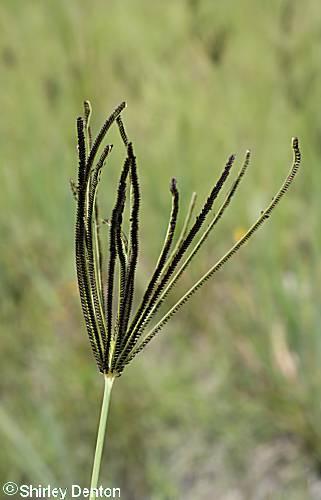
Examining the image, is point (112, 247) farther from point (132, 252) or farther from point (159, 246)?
point (159, 246)

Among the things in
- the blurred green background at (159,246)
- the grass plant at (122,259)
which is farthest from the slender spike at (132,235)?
the blurred green background at (159,246)

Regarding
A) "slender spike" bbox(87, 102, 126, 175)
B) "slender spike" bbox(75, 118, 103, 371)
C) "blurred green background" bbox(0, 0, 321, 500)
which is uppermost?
"blurred green background" bbox(0, 0, 321, 500)

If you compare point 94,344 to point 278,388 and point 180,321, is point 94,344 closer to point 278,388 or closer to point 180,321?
point 278,388

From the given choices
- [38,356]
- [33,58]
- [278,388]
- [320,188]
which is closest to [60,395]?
[38,356]

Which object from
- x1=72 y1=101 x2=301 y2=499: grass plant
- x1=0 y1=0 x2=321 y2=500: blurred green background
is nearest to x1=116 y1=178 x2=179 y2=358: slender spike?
x1=72 y1=101 x2=301 y2=499: grass plant

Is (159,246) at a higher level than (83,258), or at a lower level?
higher

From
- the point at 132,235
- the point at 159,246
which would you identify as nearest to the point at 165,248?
the point at 132,235

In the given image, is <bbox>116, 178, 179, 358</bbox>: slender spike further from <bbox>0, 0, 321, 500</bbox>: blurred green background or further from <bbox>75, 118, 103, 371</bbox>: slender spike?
<bbox>0, 0, 321, 500</bbox>: blurred green background

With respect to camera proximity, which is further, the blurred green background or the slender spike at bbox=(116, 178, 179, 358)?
the blurred green background

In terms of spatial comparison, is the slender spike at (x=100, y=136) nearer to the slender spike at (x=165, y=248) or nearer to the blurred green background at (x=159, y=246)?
the slender spike at (x=165, y=248)
